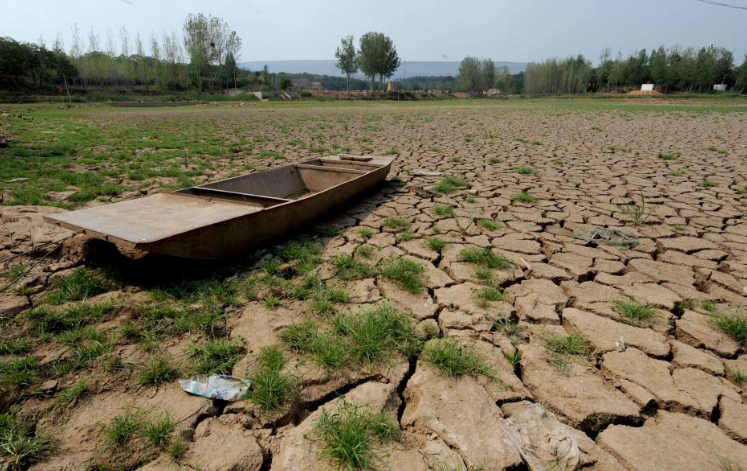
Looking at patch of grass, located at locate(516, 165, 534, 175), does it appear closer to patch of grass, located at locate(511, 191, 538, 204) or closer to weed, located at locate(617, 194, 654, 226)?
patch of grass, located at locate(511, 191, 538, 204)

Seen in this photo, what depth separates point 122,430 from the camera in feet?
5.30

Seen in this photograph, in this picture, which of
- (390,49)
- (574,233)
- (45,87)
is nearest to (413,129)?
(574,233)

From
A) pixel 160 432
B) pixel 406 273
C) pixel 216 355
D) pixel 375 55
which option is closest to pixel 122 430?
pixel 160 432

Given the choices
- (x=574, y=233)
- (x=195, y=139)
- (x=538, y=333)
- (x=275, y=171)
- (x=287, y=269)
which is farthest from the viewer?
(x=195, y=139)

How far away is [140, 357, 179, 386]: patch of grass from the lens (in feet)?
6.32

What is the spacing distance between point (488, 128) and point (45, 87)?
50.9 m

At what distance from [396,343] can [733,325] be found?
7.00 feet

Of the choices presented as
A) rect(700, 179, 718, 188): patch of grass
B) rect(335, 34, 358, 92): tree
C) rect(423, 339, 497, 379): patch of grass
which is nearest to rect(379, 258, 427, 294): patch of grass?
rect(423, 339, 497, 379): patch of grass

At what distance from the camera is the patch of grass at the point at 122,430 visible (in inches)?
62.6

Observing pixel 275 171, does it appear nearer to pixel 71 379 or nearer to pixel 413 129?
pixel 71 379

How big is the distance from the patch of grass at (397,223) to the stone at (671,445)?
2685 mm

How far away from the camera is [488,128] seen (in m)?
13.0

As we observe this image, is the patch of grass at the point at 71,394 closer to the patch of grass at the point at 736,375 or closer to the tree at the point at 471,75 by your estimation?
the patch of grass at the point at 736,375

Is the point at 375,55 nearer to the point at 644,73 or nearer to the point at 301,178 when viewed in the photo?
the point at 644,73
